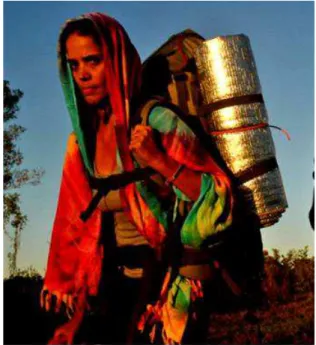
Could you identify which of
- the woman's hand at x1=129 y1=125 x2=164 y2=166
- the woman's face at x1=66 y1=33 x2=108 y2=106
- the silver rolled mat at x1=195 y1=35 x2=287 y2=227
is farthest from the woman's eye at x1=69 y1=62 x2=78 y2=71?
the silver rolled mat at x1=195 y1=35 x2=287 y2=227

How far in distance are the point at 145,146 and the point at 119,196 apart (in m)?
0.31

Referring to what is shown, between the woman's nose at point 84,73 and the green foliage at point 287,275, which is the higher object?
the woman's nose at point 84,73

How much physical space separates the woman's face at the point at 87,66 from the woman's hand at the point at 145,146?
32cm

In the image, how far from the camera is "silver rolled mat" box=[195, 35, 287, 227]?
4973 mm

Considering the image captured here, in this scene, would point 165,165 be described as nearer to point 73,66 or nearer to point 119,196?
point 119,196

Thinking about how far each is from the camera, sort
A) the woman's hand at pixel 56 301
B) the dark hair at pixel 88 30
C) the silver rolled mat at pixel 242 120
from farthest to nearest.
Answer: the woman's hand at pixel 56 301
the dark hair at pixel 88 30
the silver rolled mat at pixel 242 120

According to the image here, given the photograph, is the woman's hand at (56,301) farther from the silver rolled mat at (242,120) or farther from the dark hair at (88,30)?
the dark hair at (88,30)

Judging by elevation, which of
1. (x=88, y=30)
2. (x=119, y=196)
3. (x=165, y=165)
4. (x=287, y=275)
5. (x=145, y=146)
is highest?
(x=88, y=30)

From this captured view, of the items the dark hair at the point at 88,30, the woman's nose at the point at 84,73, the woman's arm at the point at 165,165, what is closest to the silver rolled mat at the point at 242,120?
A: the woman's arm at the point at 165,165

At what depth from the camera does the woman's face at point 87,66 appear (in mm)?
5164

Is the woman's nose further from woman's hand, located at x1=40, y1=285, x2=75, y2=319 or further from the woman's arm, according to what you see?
woman's hand, located at x1=40, y1=285, x2=75, y2=319

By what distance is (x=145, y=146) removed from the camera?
5039 millimetres

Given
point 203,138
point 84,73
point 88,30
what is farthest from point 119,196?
point 88,30

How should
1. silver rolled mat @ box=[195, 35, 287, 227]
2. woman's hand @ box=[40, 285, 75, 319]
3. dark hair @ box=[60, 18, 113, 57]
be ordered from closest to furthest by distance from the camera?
1. silver rolled mat @ box=[195, 35, 287, 227]
2. dark hair @ box=[60, 18, 113, 57]
3. woman's hand @ box=[40, 285, 75, 319]
